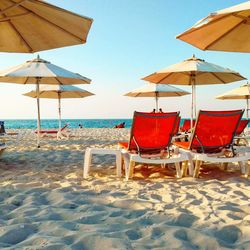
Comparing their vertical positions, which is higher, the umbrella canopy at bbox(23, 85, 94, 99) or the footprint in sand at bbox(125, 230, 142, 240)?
the umbrella canopy at bbox(23, 85, 94, 99)

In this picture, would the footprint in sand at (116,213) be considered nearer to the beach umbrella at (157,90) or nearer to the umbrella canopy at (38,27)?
the umbrella canopy at (38,27)

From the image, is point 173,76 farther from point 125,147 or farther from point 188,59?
point 125,147

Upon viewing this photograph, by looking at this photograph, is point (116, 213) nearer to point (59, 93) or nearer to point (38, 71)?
point (38, 71)

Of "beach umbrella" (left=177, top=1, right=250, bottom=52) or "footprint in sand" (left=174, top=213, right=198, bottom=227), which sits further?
"beach umbrella" (left=177, top=1, right=250, bottom=52)

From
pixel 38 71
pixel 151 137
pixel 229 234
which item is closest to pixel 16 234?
pixel 229 234

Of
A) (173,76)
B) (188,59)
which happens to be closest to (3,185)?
(188,59)

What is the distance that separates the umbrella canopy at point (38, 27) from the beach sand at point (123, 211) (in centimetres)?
206

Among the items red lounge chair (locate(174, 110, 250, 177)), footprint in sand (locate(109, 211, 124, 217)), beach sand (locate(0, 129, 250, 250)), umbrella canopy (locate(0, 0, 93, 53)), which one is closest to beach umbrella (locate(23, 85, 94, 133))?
umbrella canopy (locate(0, 0, 93, 53))

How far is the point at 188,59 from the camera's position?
23.4 ft

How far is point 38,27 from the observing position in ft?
15.2

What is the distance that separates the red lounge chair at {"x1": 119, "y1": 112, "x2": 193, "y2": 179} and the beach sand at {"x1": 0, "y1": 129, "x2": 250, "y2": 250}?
293 mm

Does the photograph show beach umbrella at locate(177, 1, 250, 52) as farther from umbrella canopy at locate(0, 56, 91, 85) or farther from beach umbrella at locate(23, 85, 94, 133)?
beach umbrella at locate(23, 85, 94, 133)

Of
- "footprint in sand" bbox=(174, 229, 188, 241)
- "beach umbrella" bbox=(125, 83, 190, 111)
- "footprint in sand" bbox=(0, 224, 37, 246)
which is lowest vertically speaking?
"footprint in sand" bbox=(174, 229, 188, 241)

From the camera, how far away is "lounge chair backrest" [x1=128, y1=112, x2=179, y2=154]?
4.38m
